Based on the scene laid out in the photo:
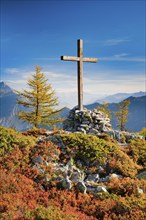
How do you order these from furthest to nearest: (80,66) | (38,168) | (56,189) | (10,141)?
(80,66) → (10,141) → (38,168) → (56,189)

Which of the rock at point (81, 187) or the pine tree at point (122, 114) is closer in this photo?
the rock at point (81, 187)

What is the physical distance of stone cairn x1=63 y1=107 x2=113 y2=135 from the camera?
18.2 metres

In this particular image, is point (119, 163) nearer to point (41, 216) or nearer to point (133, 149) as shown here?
point (133, 149)

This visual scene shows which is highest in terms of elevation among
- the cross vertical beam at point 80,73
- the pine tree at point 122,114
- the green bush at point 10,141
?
the cross vertical beam at point 80,73

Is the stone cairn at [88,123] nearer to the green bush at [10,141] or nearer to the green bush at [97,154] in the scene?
the green bush at [97,154]

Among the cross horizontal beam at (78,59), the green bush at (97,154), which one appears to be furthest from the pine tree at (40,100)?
the green bush at (97,154)

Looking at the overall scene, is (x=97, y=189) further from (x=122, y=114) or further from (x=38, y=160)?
(x=122, y=114)

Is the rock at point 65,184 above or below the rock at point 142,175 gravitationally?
above

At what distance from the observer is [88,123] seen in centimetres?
1859

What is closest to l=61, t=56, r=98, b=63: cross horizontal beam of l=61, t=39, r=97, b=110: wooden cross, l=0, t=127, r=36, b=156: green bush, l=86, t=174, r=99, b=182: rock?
l=61, t=39, r=97, b=110: wooden cross

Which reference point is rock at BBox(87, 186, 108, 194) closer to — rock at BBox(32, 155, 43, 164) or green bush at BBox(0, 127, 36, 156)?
rock at BBox(32, 155, 43, 164)

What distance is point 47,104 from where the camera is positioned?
112 feet

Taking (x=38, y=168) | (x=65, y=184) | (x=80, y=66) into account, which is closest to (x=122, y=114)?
(x=80, y=66)

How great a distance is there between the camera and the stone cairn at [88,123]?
18.2 m
